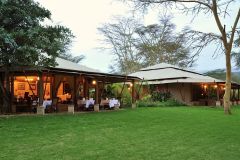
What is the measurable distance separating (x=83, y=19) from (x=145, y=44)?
28.0 ft

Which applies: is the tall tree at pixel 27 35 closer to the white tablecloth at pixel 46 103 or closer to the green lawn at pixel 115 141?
the white tablecloth at pixel 46 103

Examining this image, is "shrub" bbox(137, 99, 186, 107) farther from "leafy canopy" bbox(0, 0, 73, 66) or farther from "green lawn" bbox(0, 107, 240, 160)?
"green lawn" bbox(0, 107, 240, 160)

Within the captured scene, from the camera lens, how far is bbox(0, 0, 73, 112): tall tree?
51.9ft

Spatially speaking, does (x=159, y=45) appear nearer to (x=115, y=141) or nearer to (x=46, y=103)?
(x=46, y=103)

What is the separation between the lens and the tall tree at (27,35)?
1581 cm

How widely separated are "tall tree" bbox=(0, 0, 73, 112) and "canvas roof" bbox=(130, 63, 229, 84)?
56.3 feet

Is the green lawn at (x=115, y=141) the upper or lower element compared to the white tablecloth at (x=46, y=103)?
lower

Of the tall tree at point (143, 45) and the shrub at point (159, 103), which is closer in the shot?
the shrub at point (159, 103)

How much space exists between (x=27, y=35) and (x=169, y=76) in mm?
20833

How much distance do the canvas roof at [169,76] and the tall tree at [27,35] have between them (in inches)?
676

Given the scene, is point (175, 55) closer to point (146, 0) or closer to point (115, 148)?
point (146, 0)

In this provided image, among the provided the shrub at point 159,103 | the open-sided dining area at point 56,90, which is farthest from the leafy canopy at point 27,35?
the shrub at point 159,103

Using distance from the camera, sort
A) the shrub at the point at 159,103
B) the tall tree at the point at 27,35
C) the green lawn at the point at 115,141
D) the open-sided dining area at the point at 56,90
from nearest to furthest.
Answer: the green lawn at the point at 115,141 → the tall tree at the point at 27,35 → the open-sided dining area at the point at 56,90 → the shrub at the point at 159,103

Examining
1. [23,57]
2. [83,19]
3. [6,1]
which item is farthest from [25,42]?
[83,19]
